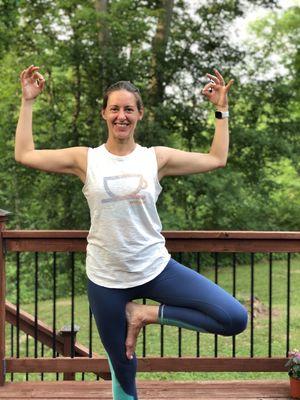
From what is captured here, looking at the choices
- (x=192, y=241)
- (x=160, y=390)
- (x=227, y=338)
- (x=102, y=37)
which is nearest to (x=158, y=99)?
(x=102, y=37)

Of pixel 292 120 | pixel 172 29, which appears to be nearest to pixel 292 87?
pixel 292 120

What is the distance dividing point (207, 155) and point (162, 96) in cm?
1012

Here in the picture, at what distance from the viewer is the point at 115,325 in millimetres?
2287

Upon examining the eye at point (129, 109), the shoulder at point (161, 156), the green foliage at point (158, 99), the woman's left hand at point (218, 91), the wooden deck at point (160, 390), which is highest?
the green foliage at point (158, 99)

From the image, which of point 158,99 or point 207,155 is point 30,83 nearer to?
point 207,155

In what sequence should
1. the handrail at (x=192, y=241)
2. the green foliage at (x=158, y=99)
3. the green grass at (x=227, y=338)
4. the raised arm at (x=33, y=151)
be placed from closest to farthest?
the raised arm at (x=33, y=151) < the handrail at (x=192, y=241) < the green grass at (x=227, y=338) < the green foliage at (x=158, y=99)

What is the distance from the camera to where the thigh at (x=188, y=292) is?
7.18ft

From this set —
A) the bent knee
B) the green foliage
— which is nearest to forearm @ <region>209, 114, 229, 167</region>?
the bent knee

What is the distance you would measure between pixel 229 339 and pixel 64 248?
220 inches

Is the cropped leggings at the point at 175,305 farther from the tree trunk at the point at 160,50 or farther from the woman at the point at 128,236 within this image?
the tree trunk at the point at 160,50

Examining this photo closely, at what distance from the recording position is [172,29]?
41.0 feet

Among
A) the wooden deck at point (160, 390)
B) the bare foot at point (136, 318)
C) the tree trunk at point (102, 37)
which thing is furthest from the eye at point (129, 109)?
the tree trunk at point (102, 37)

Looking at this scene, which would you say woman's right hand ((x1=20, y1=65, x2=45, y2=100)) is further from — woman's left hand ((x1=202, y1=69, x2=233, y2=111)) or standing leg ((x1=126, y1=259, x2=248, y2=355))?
standing leg ((x1=126, y1=259, x2=248, y2=355))

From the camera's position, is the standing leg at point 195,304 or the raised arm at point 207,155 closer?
the standing leg at point 195,304
